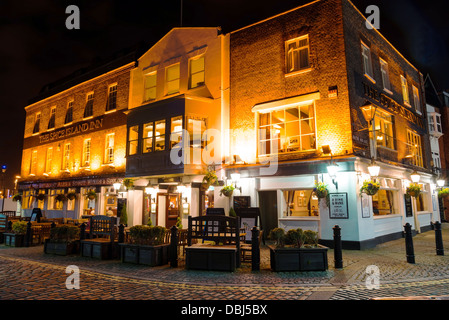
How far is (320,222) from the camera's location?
11883 millimetres

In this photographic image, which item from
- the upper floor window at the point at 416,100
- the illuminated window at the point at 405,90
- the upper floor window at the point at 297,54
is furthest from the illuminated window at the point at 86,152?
the upper floor window at the point at 416,100

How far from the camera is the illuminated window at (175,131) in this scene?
14.5 metres

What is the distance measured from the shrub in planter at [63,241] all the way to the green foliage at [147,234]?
322cm

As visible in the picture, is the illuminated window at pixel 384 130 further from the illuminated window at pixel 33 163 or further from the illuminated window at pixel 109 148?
the illuminated window at pixel 33 163

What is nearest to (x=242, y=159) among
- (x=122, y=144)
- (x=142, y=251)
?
(x=142, y=251)

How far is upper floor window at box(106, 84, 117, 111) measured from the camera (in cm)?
1947

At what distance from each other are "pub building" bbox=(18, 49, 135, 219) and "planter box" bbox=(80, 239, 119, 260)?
7.35 m

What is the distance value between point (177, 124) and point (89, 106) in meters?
9.57

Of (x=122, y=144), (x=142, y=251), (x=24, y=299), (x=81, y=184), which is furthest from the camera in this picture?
(x=81, y=184)

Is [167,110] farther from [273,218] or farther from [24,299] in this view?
[24,299]

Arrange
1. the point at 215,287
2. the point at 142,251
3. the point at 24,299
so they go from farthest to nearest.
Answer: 1. the point at 142,251
2. the point at 215,287
3. the point at 24,299

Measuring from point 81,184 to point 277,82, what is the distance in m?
14.0

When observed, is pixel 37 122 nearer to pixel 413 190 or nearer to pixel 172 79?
pixel 172 79
